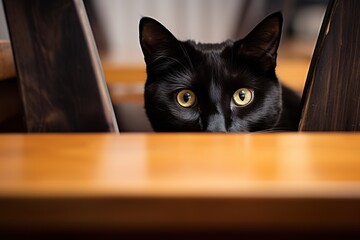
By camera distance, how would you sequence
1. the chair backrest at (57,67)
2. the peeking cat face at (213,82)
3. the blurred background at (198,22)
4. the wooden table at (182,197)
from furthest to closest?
1. the peeking cat face at (213,82)
2. the blurred background at (198,22)
3. the chair backrest at (57,67)
4. the wooden table at (182,197)

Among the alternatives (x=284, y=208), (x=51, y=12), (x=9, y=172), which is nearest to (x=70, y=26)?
(x=51, y=12)

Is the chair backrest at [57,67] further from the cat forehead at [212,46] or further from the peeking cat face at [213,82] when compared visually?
the cat forehead at [212,46]

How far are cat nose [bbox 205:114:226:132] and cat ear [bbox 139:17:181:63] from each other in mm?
193

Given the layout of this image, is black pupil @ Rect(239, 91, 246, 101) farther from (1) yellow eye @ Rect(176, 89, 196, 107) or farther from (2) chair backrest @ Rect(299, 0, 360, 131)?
(2) chair backrest @ Rect(299, 0, 360, 131)

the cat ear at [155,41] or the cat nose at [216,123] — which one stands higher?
the cat ear at [155,41]

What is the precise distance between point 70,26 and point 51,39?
0.03 metres

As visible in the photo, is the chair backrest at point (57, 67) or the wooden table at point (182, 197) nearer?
the wooden table at point (182, 197)

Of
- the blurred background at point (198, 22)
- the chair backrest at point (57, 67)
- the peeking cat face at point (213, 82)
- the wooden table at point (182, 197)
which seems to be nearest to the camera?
the wooden table at point (182, 197)

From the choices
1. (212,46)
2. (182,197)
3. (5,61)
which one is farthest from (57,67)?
(212,46)

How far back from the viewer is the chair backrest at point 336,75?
17.8 inches

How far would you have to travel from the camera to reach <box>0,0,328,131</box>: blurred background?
0.67 meters

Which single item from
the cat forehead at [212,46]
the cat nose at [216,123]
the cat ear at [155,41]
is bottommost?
the cat nose at [216,123]

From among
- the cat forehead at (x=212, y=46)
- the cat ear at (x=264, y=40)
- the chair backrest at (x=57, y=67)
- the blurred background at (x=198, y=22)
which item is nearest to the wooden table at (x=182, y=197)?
the chair backrest at (x=57, y=67)

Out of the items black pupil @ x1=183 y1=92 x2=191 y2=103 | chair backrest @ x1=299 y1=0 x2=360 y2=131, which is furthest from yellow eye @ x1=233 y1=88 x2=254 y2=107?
chair backrest @ x1=299 y1=0 x2=360 y2=131
